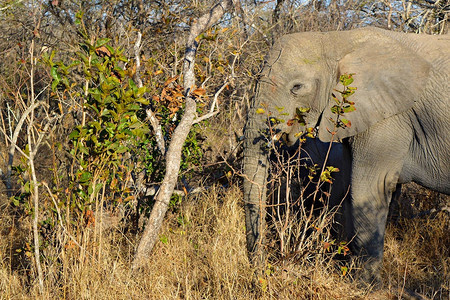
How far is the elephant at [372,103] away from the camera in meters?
4.61

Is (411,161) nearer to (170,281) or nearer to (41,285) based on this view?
(170,281)

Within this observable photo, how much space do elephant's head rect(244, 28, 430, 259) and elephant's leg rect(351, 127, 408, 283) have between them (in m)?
0.20

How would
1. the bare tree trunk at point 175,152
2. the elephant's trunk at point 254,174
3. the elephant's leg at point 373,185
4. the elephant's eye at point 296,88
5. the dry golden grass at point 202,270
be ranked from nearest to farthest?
the dry golden grass at point 202,270 → the elephant's trunk at point 254,174 → the bare tree trunk at point 175,152 → the elephant's eye at point 296,88 → the elephant's leg at point 373,185

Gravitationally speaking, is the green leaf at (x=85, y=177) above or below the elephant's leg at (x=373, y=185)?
above

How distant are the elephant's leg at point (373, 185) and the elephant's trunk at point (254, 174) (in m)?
0.86

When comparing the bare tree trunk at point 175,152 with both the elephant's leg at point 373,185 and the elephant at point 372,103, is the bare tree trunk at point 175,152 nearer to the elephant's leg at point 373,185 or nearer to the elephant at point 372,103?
the elephant at point 372,103

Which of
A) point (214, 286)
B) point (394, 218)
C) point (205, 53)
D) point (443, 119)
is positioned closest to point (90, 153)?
point (214, 286)

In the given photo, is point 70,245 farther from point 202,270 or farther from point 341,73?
point 341,73

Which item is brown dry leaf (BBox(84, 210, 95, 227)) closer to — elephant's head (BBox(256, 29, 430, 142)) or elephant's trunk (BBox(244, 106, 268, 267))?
elephant's trunk (BBox(244, 106, 268, 267))

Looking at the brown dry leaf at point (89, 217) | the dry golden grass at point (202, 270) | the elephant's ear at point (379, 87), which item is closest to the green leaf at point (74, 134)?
the brown dry leaf at point (89, 217)

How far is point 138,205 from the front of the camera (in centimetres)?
531

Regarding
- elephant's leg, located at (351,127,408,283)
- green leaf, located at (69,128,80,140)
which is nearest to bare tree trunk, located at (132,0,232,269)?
green leaf, located at (69,128,80,140)

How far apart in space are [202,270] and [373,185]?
155cm

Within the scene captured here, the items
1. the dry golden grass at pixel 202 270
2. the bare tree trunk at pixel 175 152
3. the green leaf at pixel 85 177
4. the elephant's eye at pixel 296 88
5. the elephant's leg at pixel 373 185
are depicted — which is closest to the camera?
the dry golden grass at pixel 202 270
